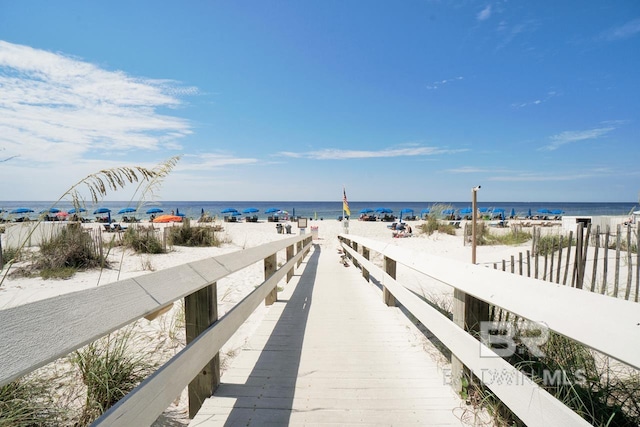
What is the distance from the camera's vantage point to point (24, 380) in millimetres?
2469

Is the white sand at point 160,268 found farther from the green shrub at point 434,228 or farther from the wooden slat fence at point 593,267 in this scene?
the green shrub at point 434,228

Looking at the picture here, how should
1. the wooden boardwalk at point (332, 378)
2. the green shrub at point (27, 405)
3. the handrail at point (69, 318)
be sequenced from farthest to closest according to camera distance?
the wooden boardwalk at point (332, 378)
the green shrub at point (27, 405)
the handrail at point (69, 318)

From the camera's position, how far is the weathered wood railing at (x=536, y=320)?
1.00m

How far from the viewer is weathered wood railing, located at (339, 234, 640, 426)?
1.00 meters

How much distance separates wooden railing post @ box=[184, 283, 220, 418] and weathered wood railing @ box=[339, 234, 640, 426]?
159cm

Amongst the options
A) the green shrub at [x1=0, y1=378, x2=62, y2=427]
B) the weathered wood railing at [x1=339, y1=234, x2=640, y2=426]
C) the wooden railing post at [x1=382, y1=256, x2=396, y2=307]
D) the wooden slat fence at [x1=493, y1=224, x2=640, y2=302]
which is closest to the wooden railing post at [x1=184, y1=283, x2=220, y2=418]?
the green shrub at [x1=0, y1=378, x2=62, y2=427]

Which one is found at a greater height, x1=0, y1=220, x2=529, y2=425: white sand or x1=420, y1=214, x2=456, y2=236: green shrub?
x1=420, y1=214, x2=456, y2=236: green shrub

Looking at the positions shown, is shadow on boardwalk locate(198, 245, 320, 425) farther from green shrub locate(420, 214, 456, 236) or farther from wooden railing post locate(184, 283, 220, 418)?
green shrub locate(420, 214, 456, 236)

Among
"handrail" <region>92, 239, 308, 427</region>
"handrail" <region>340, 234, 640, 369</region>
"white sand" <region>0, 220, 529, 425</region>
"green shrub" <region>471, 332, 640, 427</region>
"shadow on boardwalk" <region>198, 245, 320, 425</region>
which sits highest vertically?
"handrail" <region>340, 234, 640, 369</region>

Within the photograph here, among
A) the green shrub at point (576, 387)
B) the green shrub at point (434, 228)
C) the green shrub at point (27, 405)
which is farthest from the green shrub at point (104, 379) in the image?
the green shrub at point (434, 228)

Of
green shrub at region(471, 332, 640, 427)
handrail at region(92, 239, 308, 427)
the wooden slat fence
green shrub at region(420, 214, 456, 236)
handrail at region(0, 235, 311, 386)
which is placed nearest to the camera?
handrail at region(0, 235, 311, 386)

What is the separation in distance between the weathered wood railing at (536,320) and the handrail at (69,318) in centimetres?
154

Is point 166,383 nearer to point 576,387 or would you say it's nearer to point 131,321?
point 131,321

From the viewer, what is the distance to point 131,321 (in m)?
1.19
